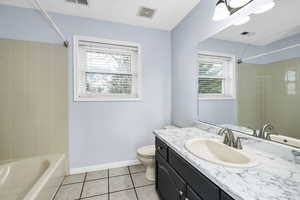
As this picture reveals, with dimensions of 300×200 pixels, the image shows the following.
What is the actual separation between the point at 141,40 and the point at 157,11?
1.73ft

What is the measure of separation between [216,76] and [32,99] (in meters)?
2.48

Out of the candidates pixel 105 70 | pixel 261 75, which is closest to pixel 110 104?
pixel 105 70

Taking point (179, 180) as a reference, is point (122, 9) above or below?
above

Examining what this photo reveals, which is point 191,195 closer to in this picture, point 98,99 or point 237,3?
point 237,3

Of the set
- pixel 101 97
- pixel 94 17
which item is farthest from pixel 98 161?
pixel 94 17

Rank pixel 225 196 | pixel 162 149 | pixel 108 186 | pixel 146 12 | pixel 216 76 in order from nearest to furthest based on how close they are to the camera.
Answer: pixel 225 196 → pixel 162 149 → pixel 216 76 → pixel 108 186 → pixel 146 12

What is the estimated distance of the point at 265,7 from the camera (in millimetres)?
1002

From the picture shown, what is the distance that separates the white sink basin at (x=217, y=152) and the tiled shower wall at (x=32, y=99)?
1.85 m

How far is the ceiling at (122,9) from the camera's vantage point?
170 centimetres

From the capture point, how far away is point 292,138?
0.90m

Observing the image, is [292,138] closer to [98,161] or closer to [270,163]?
[270,163]

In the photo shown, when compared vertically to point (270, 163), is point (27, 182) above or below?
below

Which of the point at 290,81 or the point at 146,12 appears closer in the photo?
the point at 290,81

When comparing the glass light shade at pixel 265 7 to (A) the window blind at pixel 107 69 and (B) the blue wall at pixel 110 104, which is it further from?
(A) the window blind at pixel 107 69
